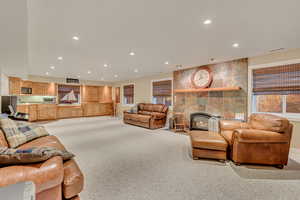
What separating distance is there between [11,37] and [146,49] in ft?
8.44

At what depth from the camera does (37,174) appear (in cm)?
104

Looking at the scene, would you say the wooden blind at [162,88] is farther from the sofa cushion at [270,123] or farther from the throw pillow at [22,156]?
the throw pillow at [22,156]

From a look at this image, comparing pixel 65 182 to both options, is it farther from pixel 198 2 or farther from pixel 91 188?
pixel 198 2

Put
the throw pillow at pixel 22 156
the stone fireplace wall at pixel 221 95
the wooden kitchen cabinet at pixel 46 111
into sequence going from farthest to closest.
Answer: the wooden kitchen cabinet at pixel 46 111 < the stone fireplace wall at pixel 221 95 < the throw pillow at pixel 22 156

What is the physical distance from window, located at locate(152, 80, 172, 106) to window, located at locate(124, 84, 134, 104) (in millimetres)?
1877

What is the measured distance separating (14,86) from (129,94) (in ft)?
18.2

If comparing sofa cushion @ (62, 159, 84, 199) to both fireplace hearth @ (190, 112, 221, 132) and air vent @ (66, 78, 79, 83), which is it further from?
air vent @ (66, 78, 79, 83)

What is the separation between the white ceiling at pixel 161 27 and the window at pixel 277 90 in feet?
2.08

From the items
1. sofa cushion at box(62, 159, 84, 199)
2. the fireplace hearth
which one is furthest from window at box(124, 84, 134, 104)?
sofa cushion at box(62, 159, 84, 199)

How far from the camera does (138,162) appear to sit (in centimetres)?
253

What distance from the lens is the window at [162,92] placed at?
242 inches

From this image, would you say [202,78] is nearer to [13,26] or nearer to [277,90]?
[277,90]

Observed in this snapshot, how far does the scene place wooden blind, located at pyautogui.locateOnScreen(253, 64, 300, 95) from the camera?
3268 millimetres

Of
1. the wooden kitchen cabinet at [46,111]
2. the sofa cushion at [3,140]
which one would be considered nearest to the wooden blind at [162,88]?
the sofa cushion at [3,140]
